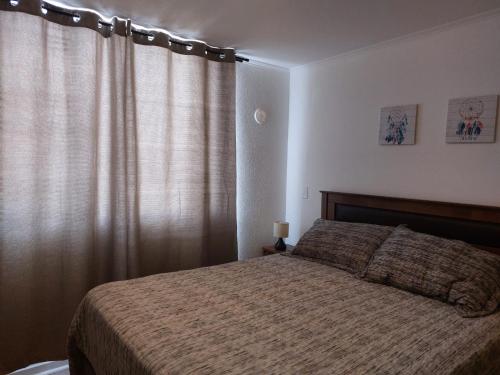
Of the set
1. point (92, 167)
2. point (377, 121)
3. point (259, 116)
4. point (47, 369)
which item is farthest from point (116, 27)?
point (47, 369)

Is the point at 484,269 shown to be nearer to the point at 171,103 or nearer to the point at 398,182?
the point at 398,182

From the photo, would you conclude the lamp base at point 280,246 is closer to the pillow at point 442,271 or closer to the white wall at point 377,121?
the white wall at point 377,121

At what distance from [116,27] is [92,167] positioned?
102 cm

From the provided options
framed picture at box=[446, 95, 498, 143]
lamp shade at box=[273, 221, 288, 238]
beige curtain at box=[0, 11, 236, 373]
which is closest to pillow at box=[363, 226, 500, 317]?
framed picture at box=[446, 95, 498, 143]

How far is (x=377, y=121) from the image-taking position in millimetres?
2814

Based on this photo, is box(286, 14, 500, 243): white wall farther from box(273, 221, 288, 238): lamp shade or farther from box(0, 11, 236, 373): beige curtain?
box(0, 11, 236, 373): beige curtain

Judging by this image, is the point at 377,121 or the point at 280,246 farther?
the point at 280,246

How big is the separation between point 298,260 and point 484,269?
1.19 meters

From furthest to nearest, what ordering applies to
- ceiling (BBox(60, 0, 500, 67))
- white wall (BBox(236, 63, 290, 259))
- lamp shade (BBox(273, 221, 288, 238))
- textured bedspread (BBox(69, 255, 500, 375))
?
white wall (BBox(236, 63, 290, 259)) → lamp shade (BBox(273, 221, 288, 238)) → ceiling (BBox(60, 0, 500, 67)) → textured bedspread (BBox(69, 255, 500, 375))

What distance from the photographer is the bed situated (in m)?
1.28

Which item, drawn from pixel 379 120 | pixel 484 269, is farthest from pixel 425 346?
pixel 379 120

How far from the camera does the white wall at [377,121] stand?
224 cm

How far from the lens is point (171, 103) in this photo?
2.77 meters

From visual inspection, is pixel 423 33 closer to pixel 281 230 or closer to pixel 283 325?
pixel 281 230
